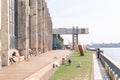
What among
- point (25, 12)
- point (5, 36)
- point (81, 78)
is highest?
point (25, 12)

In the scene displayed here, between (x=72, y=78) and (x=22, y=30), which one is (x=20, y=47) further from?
(x=72, y=78)

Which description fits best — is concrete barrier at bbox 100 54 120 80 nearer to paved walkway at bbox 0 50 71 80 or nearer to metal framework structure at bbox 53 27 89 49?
paved walkway at bbox 0 50 71 80

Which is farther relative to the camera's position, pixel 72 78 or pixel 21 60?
pixel 21 60

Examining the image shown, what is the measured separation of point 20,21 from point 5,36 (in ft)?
28.7

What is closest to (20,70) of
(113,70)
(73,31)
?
(113,70)

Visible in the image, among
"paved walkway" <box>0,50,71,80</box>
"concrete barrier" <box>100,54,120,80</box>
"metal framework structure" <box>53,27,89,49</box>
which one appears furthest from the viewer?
"metal framework structure" <box>53,27,89,49</box>

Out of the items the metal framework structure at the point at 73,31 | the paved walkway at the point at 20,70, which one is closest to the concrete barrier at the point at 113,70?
the paved walkway at the point at 20,70

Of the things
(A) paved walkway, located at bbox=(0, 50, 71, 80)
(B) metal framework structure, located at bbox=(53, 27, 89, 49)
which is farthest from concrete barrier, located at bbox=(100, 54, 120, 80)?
(B) metal framework structure, located at bbox=(53, 27, 89, 49)

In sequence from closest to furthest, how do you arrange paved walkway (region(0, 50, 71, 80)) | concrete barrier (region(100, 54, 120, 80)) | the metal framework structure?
paved walkway (region(0, 50, 71, 80)), concrete barrier (region(100, 54, 120, 80)), the metal framework structure

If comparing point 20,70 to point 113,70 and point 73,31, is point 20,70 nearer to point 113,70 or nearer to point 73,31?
point 113,70

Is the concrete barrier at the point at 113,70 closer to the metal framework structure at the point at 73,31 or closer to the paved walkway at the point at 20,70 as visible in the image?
the paved walkway at the point at 20,70

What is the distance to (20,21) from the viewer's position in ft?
115

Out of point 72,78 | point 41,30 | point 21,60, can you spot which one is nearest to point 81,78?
point 72,78

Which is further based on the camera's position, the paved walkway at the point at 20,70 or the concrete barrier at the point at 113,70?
the concrete barrier at the point at 113,70
